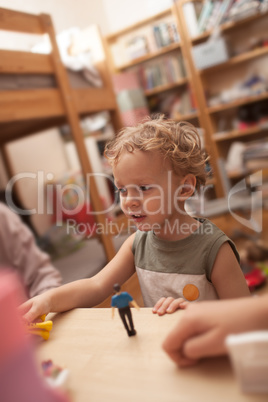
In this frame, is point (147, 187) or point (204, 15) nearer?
point (147, 187)

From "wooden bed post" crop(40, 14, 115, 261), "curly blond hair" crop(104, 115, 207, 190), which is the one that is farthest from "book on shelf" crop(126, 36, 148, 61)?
"curly blond hair" crop(104, 115, 207, 190)

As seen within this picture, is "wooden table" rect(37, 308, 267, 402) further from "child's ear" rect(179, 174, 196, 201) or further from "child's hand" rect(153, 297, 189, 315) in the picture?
"child's ear" rect(179, 174, 196, 201)

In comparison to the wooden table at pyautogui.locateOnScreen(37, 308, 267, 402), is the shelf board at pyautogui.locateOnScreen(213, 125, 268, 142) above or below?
above

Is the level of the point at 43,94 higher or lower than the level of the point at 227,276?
higher

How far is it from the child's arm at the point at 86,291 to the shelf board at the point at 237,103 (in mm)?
2184

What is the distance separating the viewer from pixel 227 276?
1.42 feet

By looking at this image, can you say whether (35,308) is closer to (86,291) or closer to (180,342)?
(86,291)

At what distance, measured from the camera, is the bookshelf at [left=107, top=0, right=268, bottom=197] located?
97.3 inches

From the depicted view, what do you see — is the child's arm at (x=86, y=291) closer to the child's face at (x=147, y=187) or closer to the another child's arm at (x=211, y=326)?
the child's face at (x=147, y=187)

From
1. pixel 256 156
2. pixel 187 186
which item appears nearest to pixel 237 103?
pixel 256 156

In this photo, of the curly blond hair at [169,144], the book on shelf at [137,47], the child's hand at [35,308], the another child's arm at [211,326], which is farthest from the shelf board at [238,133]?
the another child's arm at [211,326]

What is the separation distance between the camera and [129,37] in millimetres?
2916

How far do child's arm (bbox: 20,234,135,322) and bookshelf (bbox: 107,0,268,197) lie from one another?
6.28 feet

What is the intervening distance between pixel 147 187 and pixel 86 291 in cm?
17
